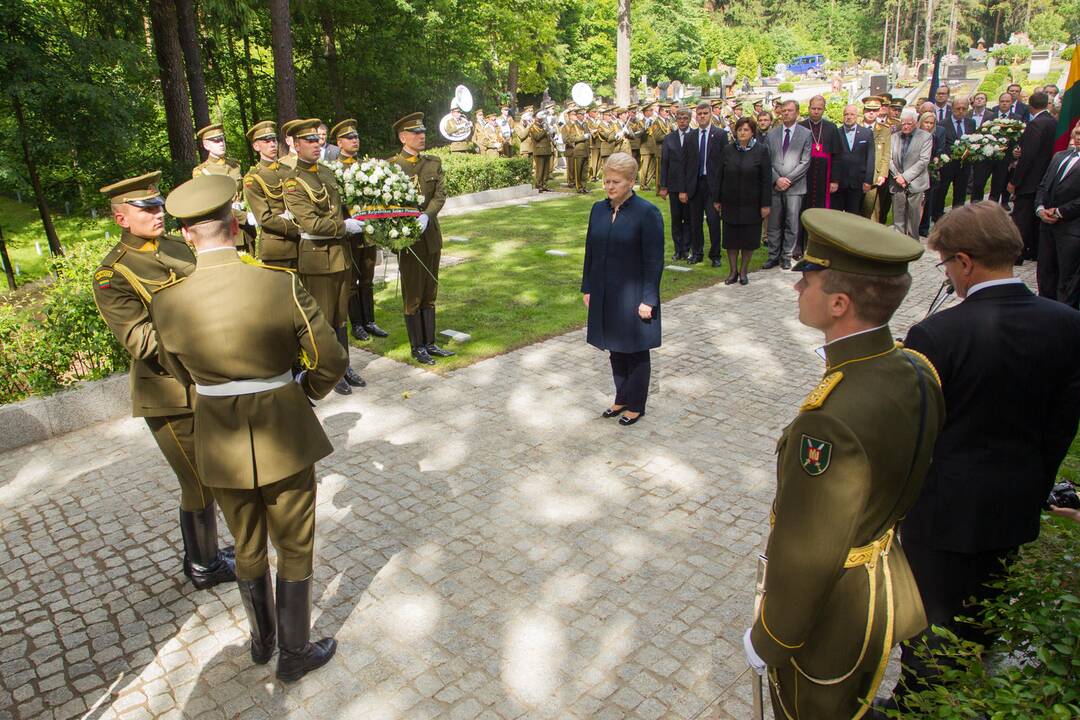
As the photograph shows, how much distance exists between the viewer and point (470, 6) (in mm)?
29594

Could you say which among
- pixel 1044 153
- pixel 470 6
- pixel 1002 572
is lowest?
pixel 1002 572

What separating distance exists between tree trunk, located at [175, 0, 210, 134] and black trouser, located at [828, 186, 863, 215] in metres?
14.5

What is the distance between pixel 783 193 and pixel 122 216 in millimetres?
9644

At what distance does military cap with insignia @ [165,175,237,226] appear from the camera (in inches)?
130

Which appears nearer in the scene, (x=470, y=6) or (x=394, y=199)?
(x=394, y=199)

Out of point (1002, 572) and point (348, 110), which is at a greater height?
point (348, 110)

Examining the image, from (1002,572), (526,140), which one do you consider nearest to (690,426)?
(1002,572)

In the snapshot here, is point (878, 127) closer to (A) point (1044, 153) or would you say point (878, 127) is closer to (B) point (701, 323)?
(A) point (1044, 153)

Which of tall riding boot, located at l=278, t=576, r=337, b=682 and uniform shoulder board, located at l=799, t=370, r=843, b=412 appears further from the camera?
tall riding boot, located at l=278, t=576, r=337, b=682

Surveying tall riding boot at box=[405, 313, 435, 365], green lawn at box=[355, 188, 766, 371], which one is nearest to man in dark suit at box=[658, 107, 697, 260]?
green lawn at box=[355, 188, 766, 371]

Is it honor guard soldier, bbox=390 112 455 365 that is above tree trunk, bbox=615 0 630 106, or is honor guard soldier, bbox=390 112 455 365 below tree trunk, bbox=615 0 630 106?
below

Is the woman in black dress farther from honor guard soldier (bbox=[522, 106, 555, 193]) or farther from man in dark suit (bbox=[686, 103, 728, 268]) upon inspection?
honor guard soldier (bbox=[522, 106, 555, 193])

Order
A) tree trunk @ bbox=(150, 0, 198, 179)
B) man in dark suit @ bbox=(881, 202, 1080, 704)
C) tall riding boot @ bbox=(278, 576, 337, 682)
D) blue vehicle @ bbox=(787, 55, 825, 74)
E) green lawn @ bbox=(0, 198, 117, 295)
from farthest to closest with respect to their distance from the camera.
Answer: blue vehicle @ bbox=(787, 55, 825, 74) → green lawn @ bbox=(0, 198, 117, 295) → tree trunk @ bbox=(150, 0, 198, 179) → tall riding boot @ bbox=(278, 576, 337, 682) → man in dark suit @ bbox=(881, 202, 1080, 704)

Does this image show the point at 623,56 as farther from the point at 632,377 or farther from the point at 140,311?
the point at 140,311
